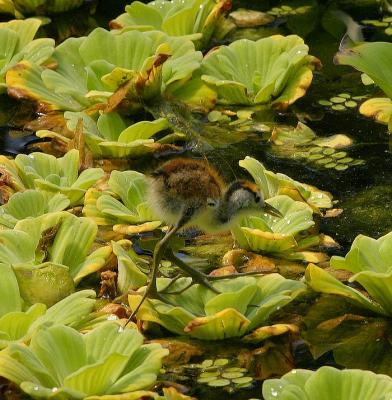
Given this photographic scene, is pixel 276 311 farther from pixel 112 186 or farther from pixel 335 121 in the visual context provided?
pixel 335 121

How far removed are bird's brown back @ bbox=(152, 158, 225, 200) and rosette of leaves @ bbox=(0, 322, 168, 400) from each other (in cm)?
46

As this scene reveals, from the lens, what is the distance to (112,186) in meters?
3.94

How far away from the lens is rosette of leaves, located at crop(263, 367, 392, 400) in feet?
9.07

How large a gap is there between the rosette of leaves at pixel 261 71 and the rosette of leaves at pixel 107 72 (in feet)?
0.34

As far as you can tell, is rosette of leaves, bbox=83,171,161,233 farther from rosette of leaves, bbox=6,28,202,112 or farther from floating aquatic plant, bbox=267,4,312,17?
floating aquatic plant, bbox=267,4,312,17

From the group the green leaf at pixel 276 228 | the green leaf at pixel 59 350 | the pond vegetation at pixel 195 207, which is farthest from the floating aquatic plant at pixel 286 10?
the green leaf at pixel 59 350

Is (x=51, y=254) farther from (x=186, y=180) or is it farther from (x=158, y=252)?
(x=186, y=180)

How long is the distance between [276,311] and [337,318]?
18 cm

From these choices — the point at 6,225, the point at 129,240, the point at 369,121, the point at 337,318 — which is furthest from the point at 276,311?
the point at 369,121

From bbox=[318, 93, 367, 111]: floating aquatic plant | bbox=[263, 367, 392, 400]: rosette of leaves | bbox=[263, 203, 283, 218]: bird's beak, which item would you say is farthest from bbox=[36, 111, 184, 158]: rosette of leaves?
bbox=[263, 367, 392, 400]: rosette of leaves

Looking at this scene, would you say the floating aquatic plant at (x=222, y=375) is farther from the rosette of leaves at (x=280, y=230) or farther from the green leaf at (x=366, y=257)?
the rosette of leaves at (x=280, y=230)

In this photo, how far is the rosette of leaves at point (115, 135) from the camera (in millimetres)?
4305

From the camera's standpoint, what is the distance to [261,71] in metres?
4.79

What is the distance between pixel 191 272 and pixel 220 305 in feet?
0.69
